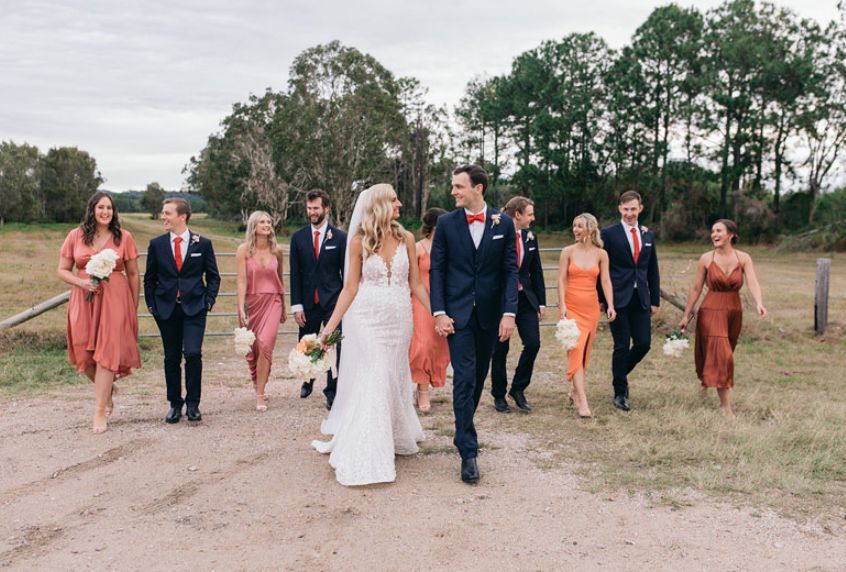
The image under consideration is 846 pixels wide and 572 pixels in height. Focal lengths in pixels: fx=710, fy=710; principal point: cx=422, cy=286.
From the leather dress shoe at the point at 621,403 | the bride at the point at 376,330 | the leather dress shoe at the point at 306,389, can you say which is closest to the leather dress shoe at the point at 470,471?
the bride at the point at 376,330

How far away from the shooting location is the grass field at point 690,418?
495 cm

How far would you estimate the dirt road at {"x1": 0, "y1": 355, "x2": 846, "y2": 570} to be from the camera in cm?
380

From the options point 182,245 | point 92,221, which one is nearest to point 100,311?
point 92,221

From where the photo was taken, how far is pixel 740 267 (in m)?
7.04

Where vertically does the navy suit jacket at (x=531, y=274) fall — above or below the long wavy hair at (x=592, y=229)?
below

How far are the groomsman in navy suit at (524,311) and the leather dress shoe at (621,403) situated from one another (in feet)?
2.88

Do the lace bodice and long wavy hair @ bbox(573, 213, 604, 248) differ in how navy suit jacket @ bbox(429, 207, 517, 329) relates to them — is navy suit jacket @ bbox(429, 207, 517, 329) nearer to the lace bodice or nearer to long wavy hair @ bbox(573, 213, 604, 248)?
the lace bodice

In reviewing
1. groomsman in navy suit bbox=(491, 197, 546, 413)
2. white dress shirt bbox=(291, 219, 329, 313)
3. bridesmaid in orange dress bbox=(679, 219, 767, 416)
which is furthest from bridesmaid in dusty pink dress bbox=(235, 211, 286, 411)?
bridesmaid in orange dress bbox=(679, 219, 767, 416)

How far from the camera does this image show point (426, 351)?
23.8 ft

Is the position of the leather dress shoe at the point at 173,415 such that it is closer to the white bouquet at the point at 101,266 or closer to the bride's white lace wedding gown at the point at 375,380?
Answer: the white bouquet at the point at 101,266

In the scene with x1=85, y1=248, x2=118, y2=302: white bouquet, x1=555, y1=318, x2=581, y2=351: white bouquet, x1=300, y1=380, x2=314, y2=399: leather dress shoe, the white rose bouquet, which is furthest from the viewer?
x1=300, y1=380, x2=314, y2=399: leather dress shoe

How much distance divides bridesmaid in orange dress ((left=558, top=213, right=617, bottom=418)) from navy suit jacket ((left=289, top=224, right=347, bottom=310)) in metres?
2.24

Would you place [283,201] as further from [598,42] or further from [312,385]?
[312,385]

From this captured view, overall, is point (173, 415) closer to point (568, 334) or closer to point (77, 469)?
point (77, 469)
